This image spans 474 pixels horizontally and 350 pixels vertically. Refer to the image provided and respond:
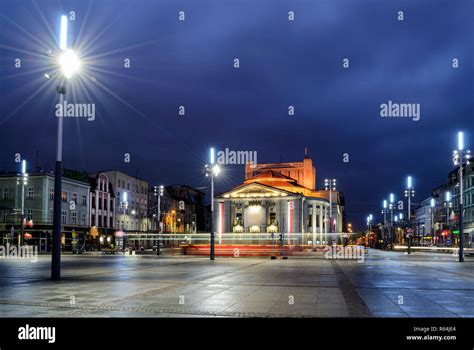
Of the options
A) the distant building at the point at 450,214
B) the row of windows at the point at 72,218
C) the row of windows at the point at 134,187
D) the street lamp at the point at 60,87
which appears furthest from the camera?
the row of windows at the point at 134,187

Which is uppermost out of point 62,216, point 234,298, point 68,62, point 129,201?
point 68,62

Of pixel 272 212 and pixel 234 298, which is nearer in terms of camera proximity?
pixel 234 298

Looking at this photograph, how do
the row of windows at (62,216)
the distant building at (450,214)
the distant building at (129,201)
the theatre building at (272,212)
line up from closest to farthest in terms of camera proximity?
the row of windows at (62,216) < the distant building at (450,214) < the distant building at (129,201) < the theatre building at (272,212)

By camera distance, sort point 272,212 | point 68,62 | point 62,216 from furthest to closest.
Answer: point 272,212 < point 62,216 < point 68,62

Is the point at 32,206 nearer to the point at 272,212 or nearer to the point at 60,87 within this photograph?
the point at 60,87

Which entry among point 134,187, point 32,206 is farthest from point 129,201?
point 32,206

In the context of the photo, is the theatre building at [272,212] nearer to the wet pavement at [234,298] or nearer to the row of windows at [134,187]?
the row of windows at [134,187]

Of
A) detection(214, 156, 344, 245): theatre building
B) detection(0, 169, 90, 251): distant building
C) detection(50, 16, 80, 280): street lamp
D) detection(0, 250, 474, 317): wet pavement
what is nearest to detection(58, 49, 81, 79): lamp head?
detection(50, 16, 80, 280): street lamp

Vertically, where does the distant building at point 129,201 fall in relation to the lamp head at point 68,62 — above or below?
below

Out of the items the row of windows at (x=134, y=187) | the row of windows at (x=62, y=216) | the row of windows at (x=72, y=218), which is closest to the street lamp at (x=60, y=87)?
the row of windows at (x=62, y=216)

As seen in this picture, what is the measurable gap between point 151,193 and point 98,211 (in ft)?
94.7
